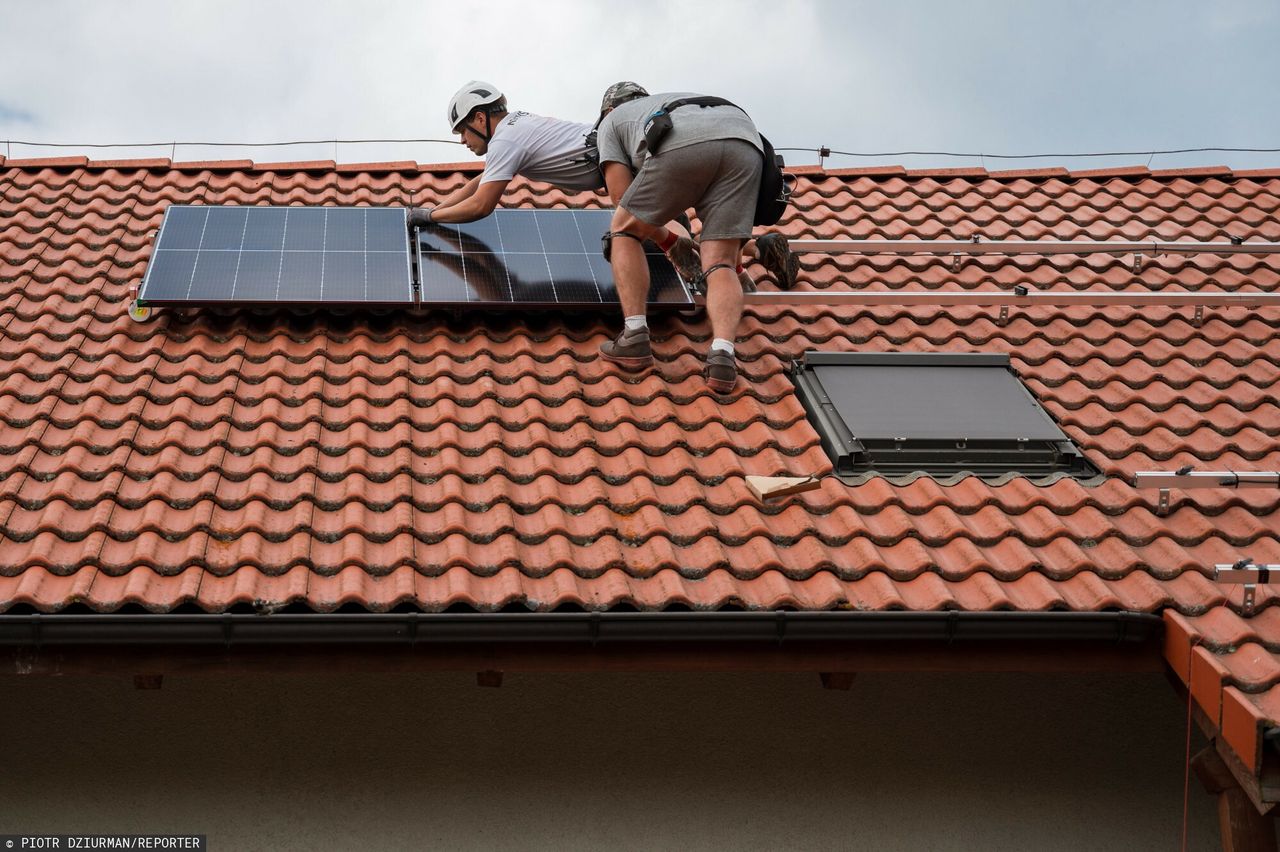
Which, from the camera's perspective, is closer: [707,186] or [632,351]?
[632,351]

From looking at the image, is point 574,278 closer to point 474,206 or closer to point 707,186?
point 474,206

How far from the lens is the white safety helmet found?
7.09m

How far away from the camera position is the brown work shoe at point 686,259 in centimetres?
705

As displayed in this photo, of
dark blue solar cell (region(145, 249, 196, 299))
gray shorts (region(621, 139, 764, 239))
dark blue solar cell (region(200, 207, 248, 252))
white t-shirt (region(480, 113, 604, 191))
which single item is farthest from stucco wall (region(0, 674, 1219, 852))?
white t-shirt (region(480, 113, 604, 191))

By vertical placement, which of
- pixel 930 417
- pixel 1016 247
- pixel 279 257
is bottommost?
pixel 930 417

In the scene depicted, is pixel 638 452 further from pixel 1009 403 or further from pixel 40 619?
pixel 40 619

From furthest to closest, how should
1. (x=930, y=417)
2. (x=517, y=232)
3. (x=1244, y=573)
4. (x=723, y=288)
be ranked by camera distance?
(x=517, y=232), (x=723, y=288), (x=930, y=417), (x=1244, y=573)

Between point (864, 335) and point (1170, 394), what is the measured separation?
145 centimetres

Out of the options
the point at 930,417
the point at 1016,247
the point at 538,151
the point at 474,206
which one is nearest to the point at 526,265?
the point at 474,206

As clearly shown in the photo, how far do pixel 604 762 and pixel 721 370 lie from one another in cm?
187

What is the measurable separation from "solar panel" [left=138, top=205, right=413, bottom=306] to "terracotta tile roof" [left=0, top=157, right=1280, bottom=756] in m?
0.16

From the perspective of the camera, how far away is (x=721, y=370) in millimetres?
6109

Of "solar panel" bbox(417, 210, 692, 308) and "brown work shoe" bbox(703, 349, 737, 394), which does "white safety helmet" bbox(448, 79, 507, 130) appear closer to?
"solar panel" bbox(417, 210, 692, 308)

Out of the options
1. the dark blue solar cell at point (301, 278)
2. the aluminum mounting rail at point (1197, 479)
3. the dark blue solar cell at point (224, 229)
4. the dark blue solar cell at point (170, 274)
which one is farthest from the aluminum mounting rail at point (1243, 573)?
the dark blue solar cell at point (224, 229)
